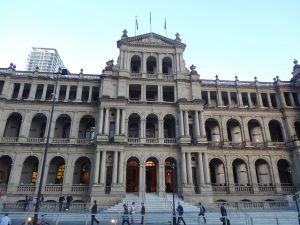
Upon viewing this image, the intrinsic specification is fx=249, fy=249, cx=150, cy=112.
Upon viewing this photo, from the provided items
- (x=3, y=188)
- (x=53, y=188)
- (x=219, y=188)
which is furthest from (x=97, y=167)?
(x=219, y=188)

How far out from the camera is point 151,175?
3566 centimetres

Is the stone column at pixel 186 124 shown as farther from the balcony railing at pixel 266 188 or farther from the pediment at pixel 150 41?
the balcony railing at pixel 266 188

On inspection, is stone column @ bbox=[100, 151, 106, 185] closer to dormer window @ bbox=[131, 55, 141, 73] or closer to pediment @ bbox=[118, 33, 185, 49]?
dormer window @ bbox=[131, 55, 141, 73]

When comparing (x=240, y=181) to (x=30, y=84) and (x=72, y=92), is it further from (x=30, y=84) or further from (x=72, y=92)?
(x=30, y=84)

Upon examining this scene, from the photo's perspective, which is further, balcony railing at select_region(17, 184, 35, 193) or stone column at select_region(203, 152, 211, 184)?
stone column at select_region(203, 152, 211, 184)

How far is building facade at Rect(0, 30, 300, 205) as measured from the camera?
32.9 m

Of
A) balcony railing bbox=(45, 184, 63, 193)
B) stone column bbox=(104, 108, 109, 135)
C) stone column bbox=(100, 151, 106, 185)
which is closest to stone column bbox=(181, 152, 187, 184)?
stone column bbox=(100, 151, 106, 185)

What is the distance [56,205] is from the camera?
1155 inches

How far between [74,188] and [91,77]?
1745cm

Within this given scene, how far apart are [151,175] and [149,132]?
6.87 meters

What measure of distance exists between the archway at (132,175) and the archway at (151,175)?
1536 millimetres

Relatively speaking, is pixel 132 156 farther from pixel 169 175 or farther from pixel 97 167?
pixel 169 175

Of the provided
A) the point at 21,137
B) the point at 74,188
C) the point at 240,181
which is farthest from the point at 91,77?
the point at 240,181

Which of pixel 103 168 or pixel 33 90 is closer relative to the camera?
pixel 103 168
